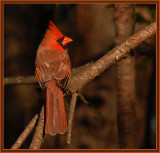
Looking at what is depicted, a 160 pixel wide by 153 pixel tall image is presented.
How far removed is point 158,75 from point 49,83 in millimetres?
1004

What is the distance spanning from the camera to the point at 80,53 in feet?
13.8

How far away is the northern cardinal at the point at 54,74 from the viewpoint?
2.47 meters

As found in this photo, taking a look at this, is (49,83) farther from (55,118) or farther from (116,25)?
(116,25)

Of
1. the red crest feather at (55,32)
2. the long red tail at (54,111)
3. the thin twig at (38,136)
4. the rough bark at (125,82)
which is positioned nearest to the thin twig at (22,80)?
the red crest feather at (55,32)

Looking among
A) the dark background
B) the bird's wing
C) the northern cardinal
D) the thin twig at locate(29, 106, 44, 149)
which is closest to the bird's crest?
the northern cardinal

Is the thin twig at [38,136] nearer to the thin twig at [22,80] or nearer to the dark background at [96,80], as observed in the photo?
the thin twig at [22,80]

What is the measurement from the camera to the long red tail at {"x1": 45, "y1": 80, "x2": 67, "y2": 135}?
2.39m

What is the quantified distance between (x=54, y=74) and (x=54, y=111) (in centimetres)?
41

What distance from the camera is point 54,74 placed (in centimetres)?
281

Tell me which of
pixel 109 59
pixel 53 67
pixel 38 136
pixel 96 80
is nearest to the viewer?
pixel 38 136

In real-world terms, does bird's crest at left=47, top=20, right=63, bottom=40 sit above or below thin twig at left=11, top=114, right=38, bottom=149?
above

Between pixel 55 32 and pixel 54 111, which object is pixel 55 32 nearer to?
pixel 55 32

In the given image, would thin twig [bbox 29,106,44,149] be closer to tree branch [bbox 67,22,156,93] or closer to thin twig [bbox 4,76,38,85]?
tree branch [bbox 67,22,156,93]

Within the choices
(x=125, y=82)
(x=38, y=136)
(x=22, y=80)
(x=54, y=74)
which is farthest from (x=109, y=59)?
(x=22, y=80)
